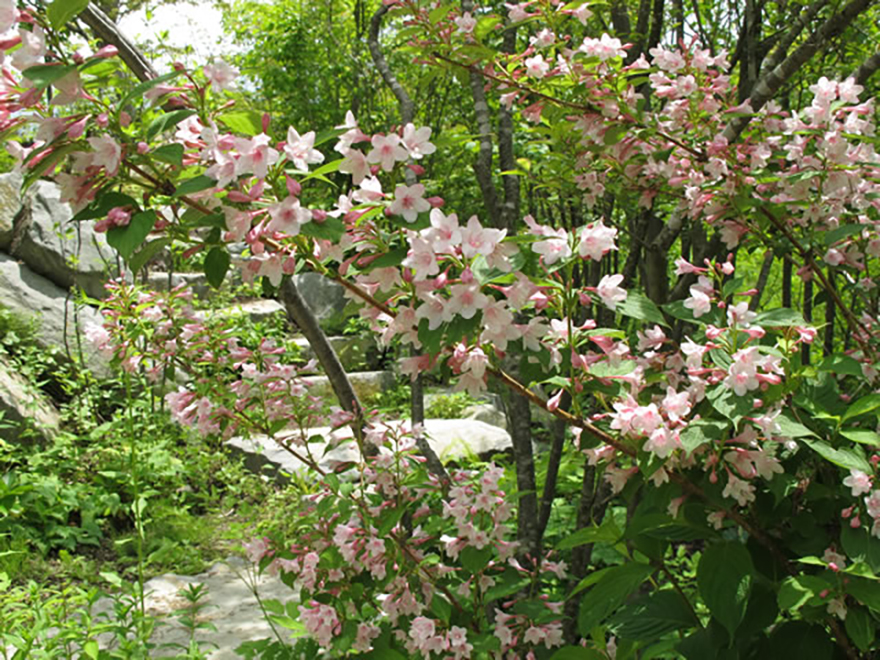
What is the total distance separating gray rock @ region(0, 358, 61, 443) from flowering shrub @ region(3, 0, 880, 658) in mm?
3014

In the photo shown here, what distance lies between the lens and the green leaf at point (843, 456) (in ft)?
4.12

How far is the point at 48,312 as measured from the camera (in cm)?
608

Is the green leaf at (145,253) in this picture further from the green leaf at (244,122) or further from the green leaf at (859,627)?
the green leaf at (859,627)

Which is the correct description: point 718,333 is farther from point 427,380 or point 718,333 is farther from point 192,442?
point 427,380

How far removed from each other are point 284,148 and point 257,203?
0.29 feet

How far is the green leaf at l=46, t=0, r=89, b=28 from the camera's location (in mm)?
925

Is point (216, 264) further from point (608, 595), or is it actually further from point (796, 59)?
point (796, 59)

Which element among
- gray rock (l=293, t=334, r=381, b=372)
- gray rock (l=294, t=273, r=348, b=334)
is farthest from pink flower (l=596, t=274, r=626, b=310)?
gray rock (l=294, t=273, r=348, b=334)

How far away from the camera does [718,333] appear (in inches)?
50.3

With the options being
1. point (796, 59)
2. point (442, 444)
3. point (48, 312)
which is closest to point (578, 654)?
point (796, 59)

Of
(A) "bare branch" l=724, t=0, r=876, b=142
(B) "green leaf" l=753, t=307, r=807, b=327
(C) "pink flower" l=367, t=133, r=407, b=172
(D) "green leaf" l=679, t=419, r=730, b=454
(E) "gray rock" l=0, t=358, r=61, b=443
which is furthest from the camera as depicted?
(E) "gray rock" l=0, t=358, r=61, b=443

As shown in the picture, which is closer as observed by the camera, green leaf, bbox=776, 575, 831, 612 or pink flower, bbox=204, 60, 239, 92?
pink flower, bbox=204, 60, 239, 92

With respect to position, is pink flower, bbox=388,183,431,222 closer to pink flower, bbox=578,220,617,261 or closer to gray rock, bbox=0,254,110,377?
pink flower, bbox=578,220,617,261

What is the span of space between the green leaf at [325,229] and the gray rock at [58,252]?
622 centimetres
